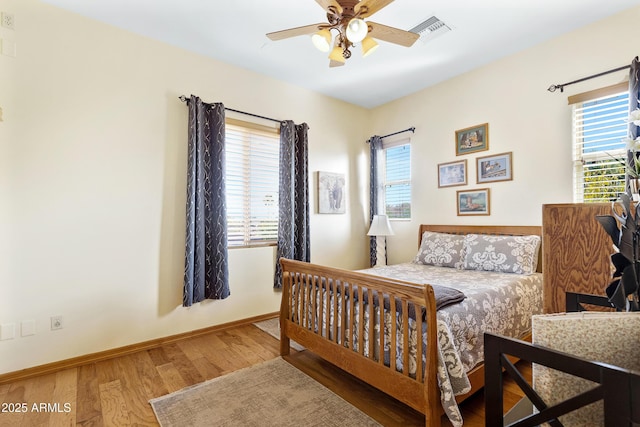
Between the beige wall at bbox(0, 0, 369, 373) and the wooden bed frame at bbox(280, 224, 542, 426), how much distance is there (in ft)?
3.42

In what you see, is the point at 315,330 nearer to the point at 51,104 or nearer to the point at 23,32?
the point at 51,104

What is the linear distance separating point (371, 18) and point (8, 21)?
276cm

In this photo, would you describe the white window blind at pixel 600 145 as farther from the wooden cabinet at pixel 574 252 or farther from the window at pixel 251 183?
the window at pixel 251 183

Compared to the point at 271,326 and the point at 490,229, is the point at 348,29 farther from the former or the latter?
the point at 271,326

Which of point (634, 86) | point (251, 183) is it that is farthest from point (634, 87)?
point (251, 183)

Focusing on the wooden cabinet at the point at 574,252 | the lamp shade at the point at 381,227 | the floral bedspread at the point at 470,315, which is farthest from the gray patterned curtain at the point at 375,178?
the wooden cabinet at the point at 574,252

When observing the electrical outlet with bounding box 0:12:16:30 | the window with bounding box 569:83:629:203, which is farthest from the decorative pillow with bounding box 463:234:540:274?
the electrical outlet with bounding box 0:12:16:30

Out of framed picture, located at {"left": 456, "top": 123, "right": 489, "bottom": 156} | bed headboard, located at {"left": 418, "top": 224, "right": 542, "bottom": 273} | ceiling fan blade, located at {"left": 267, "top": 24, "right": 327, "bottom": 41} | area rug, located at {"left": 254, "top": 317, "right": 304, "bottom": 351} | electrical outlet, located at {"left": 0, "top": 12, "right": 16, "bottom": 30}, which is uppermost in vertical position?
electrical outlet, located at {"left": 0, "top": 12, "right": 16, "bottom": 30}

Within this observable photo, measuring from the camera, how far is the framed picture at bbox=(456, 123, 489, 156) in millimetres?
3354

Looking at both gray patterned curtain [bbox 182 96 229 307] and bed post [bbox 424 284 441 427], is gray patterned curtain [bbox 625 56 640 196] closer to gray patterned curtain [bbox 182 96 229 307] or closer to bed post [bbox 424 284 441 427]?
bed post [bbox 424 284 441 427]

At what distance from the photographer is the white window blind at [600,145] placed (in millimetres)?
2508

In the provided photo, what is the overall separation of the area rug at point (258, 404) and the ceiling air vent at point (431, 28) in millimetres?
2990

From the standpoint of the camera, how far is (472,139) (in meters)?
3.46

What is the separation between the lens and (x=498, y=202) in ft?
10.7
